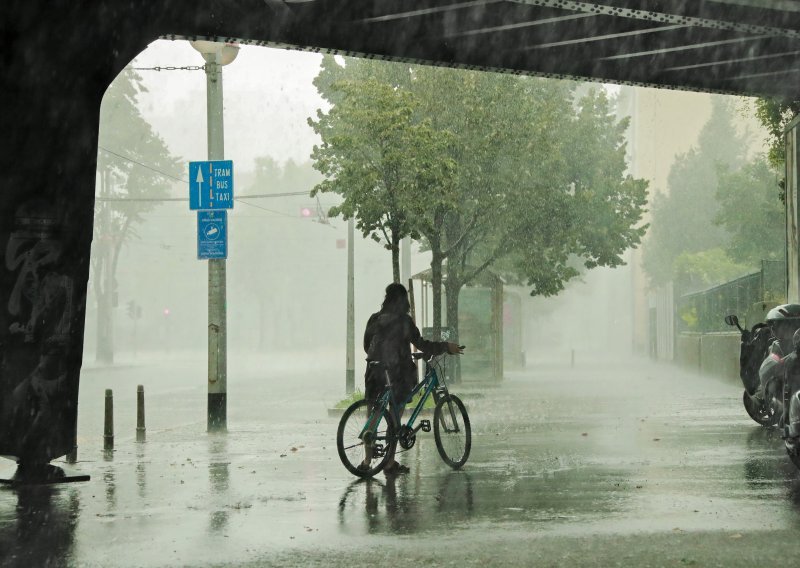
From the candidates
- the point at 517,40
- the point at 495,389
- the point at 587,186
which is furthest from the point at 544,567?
the point at 587,186

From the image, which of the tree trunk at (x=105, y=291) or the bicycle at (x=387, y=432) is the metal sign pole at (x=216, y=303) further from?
the tree trunk at (x=105, y=291)

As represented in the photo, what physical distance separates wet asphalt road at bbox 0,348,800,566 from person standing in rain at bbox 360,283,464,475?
2.58 ft

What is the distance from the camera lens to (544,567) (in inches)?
276

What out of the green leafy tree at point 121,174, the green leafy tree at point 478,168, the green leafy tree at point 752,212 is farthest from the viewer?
the green leafy tree at point 121,174

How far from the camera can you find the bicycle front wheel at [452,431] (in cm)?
1220

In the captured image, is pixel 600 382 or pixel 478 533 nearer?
pixel 478 533

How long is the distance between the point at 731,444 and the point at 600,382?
67.4 ft

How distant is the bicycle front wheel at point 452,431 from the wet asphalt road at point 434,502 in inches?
7.0

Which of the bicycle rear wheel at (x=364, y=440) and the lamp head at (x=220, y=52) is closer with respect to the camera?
the bicycle rear wheel at (x=364, y=440)

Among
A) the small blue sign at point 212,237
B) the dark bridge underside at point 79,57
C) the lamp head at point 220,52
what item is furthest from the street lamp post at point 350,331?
the dark bridge underside at point 79,57

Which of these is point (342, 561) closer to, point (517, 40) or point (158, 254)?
point (517, 40)

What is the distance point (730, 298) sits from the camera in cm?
3297

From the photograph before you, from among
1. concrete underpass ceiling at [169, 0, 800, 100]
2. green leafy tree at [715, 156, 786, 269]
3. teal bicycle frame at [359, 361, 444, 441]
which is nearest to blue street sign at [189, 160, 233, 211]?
concrete underpass ceiling at [169, 0, 800, 100]

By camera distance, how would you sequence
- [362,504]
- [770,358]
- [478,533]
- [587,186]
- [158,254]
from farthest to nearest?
[158,254], [587,186], [770,358], [362,504], [478,533]
